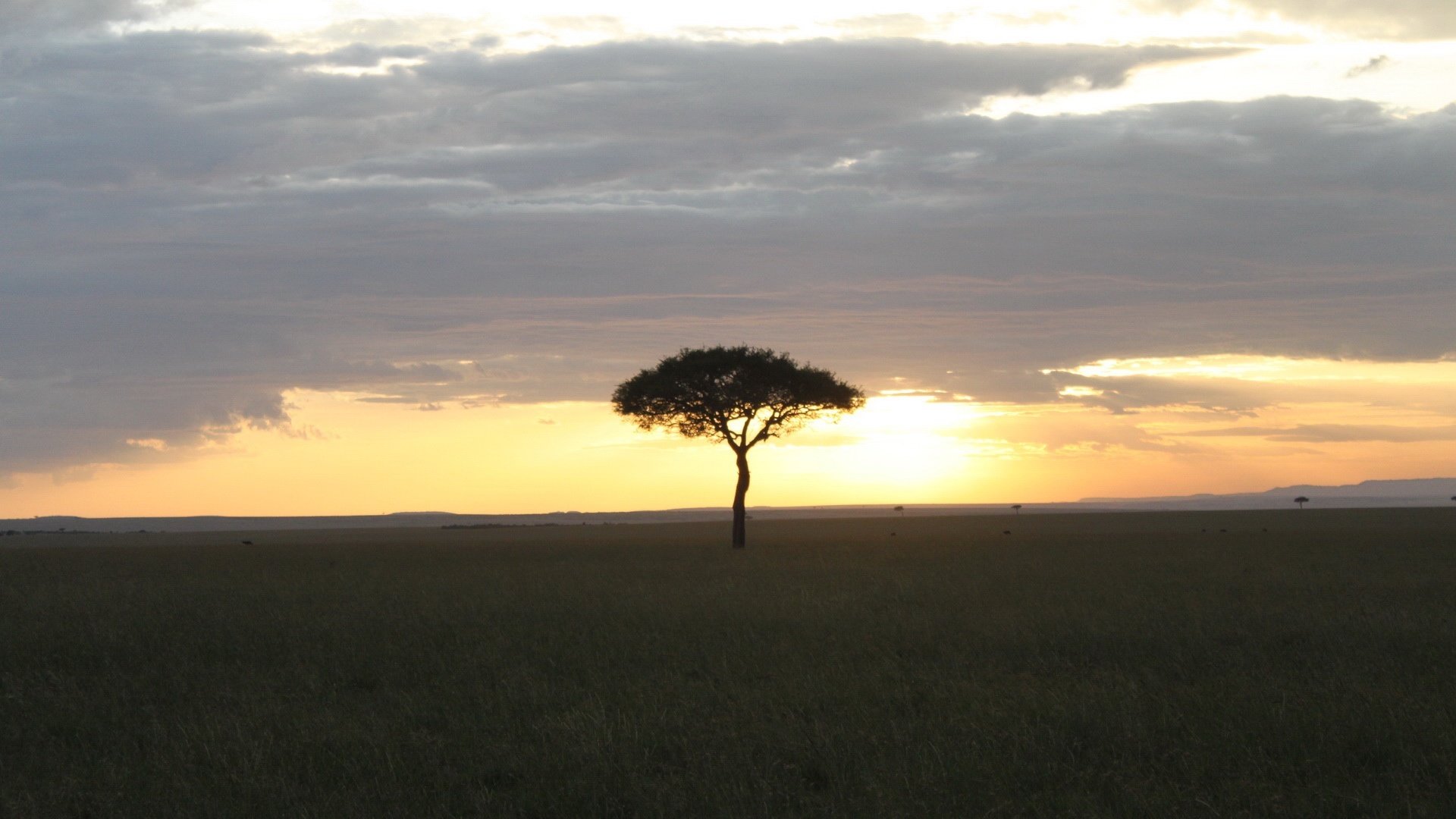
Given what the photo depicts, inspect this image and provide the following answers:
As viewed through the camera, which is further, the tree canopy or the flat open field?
the tree canopy

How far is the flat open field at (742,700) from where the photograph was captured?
10062 millimetres

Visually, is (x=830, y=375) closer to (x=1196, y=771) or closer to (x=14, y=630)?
(x=14, y=630)

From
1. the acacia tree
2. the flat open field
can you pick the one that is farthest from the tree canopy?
the flat open field

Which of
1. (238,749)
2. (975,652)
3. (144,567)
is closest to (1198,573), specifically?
(975,652)

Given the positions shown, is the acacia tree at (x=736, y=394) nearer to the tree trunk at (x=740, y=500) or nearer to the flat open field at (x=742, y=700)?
the tree trunk at (x=740, y=500)

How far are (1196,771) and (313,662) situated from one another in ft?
41.5

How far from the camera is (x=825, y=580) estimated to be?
31.1 m

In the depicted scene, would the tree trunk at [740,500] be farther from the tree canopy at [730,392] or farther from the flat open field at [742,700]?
the flat open field at [742,700]

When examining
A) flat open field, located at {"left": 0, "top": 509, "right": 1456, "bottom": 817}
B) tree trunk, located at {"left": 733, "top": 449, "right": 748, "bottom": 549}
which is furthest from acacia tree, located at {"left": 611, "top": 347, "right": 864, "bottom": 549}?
flat open field, located at {"left": 0, "top": 509, "right": 1456, "bottom": 817}

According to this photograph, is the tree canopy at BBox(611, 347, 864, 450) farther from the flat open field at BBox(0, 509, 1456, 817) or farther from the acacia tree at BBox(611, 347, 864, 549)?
the flat open field at BBox(0, 509, 1456, 817)

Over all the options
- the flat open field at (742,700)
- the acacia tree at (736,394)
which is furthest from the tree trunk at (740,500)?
the flat open field at (742,700)

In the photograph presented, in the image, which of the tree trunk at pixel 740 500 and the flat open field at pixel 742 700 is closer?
the flat open field at pixel 742 700

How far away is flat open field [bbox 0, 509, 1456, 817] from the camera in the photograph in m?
10.1

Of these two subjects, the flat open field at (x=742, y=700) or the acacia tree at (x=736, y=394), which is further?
the acacia tree at (x=736, y=394)
